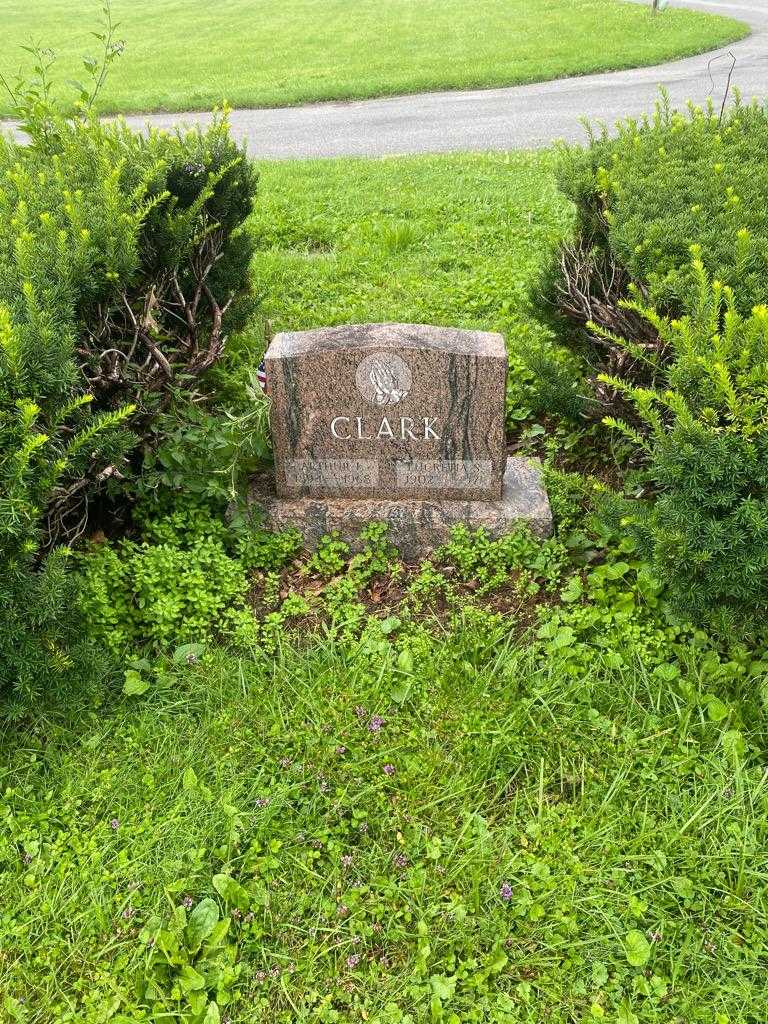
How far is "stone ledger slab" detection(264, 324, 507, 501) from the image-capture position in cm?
357

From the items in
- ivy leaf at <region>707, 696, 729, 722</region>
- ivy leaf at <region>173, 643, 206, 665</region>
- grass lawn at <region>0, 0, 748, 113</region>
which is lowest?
ivy leaf at <region>707, 696, 729, 722</region>

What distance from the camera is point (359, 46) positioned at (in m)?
19.1

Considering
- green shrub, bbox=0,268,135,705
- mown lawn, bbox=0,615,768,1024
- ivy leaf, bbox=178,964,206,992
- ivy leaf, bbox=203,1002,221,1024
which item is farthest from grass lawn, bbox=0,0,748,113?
ivy leaf, bbox=203,1002,221,1024

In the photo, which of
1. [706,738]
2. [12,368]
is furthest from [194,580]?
[706,738]

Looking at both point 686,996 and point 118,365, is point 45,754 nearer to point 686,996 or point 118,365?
point 118,365

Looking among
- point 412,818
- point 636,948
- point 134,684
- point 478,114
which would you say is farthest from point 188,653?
point 478,114

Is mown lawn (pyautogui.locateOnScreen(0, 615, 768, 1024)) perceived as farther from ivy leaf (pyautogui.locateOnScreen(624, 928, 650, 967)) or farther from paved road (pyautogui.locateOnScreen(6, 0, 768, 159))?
paved road (pyautogui.locateOnScreen(6, 0, 768, 159))

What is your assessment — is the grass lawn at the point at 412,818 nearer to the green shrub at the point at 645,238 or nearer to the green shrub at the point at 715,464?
the green shrub at the point at 715,464

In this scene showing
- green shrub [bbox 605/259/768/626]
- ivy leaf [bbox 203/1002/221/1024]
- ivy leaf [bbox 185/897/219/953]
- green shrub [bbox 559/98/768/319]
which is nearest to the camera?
ivy leaf [bbox 203/1002/221/1024]

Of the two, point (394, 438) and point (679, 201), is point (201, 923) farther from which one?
Result: point (679, 201)

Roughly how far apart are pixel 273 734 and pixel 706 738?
5.15 feet

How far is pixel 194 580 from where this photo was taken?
11.4 ft

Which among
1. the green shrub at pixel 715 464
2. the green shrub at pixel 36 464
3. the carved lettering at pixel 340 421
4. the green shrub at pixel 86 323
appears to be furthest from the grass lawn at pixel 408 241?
the green shrub at pixel 36 464

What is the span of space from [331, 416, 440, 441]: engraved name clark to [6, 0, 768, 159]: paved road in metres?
8.34
